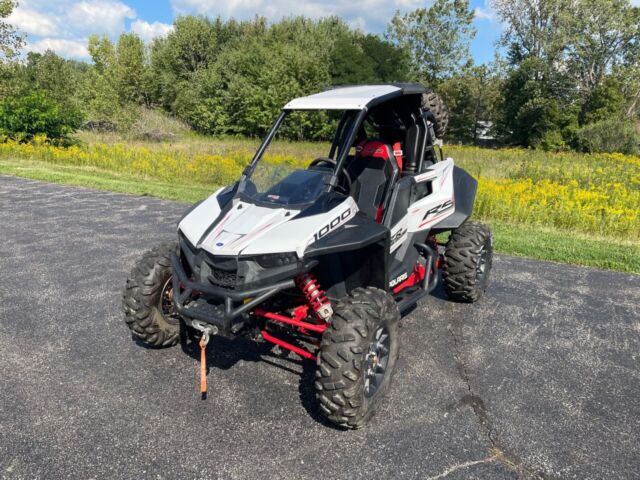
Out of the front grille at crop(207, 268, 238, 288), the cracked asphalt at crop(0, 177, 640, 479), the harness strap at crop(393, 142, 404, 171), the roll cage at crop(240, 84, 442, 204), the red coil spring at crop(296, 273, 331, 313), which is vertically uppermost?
the roll cage at crop(240, 84, 442, 204)

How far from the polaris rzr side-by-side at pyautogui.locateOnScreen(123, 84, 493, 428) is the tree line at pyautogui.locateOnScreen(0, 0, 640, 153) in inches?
964

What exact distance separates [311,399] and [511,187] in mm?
8367

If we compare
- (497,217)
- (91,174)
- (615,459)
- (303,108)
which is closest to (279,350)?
(303,108)

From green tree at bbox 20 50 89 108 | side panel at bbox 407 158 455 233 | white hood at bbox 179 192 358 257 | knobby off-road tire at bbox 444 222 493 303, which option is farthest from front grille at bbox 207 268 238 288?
green tree at bbox 20 50 89 108

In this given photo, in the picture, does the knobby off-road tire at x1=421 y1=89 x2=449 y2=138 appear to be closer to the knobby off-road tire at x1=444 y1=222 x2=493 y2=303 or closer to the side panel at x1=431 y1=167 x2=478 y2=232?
the side panel at x1=431 y1=167 x2=478 y2=232

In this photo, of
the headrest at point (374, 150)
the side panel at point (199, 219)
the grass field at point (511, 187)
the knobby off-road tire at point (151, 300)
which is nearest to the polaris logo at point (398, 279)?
the headrest at point (374, 150)

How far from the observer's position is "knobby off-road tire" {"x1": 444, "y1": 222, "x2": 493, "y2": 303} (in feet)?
16.3

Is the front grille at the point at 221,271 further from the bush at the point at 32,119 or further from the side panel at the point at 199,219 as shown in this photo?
the bush at the point at 32,119

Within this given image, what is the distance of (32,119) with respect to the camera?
17.7 metres

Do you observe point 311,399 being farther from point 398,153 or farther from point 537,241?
point 537,241

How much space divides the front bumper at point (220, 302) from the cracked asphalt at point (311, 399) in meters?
0.70

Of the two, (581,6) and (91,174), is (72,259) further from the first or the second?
(581,6)

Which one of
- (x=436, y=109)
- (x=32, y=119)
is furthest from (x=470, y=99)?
(x=436, y=109)

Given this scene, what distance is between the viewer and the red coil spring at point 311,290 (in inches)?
A: 133
